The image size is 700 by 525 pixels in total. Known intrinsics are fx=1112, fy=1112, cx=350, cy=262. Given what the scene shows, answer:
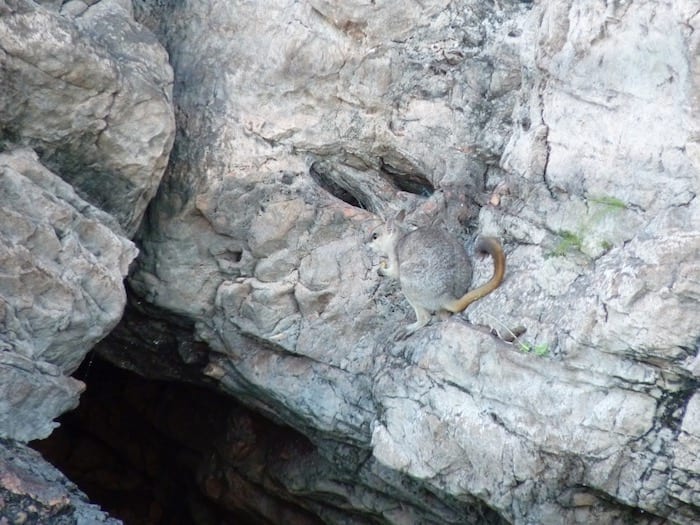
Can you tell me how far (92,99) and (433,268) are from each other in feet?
7.12

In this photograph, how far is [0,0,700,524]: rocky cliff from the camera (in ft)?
18.1

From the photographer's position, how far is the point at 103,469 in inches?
380

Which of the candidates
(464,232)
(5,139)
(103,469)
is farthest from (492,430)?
(103,469)

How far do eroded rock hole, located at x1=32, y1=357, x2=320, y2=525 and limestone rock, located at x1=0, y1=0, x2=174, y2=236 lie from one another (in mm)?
2722

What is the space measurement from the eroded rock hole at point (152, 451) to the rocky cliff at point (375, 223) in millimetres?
949

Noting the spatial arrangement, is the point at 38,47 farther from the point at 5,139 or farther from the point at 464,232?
the point at 464,232

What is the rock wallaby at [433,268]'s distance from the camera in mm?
6387

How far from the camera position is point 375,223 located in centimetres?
708

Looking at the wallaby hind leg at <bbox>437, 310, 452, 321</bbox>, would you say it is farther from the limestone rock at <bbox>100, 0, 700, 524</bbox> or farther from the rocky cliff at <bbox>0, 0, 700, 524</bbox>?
the limestone rock at <bbox>100, 0, 700, 524</bbox>

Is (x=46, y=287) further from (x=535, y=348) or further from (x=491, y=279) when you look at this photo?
(x=535, y=348)

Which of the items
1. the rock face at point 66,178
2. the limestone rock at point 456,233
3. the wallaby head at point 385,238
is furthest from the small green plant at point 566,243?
the rock face at point 66,178

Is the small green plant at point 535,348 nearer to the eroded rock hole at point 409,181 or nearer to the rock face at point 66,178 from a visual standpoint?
the eroded rock hole at point 409,181

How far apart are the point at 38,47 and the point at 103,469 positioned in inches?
190

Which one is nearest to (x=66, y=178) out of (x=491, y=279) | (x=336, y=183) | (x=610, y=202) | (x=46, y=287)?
(x=46, y=287)
